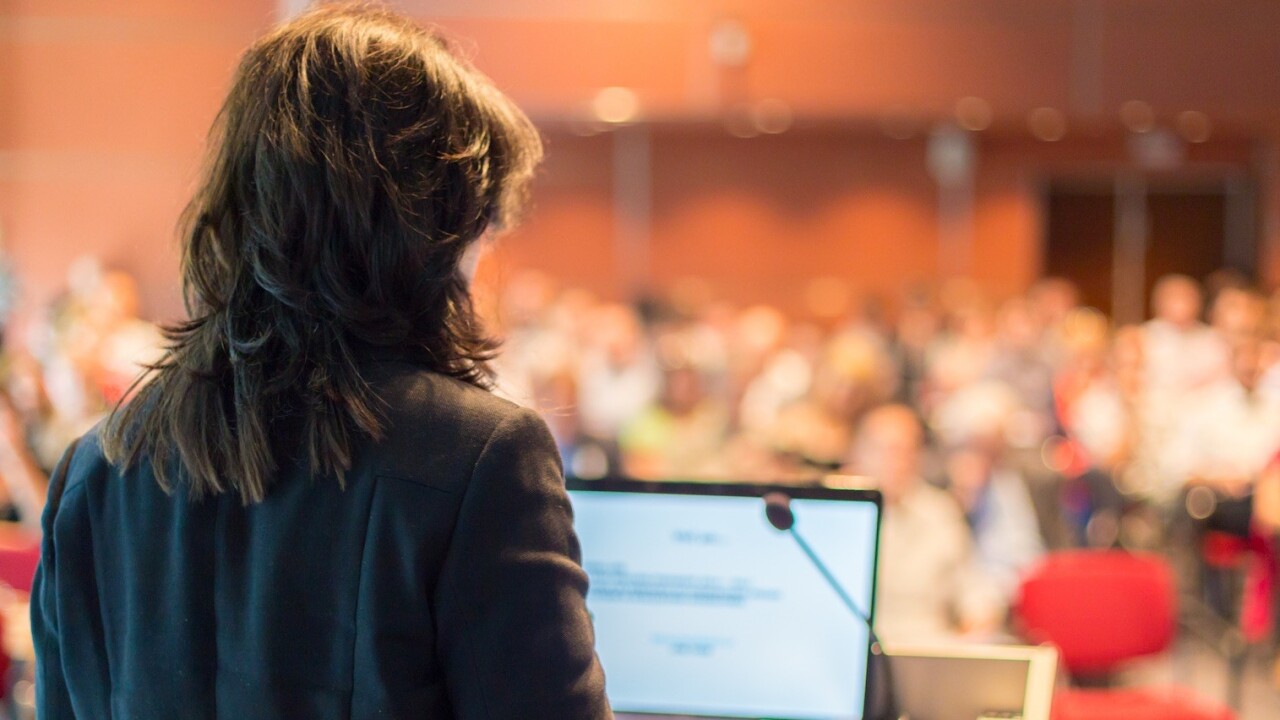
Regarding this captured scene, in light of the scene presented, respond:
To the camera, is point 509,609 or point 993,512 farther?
point 993,512

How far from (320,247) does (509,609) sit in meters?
0.32

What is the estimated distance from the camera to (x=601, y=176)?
10.3 meters

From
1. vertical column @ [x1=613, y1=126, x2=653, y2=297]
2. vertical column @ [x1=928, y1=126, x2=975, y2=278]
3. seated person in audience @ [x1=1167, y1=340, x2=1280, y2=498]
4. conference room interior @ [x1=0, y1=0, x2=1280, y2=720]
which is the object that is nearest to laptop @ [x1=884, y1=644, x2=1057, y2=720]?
conference room interior @ [x1=0, y1=0, x2=1280, y2=720]

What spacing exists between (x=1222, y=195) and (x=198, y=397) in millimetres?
11160

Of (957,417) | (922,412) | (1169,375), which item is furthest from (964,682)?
(1169,375)

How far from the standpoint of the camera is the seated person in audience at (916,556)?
334 cm

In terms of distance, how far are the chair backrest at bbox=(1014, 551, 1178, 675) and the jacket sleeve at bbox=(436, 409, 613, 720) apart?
9.05ft

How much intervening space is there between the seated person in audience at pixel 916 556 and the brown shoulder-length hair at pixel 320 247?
2484mm

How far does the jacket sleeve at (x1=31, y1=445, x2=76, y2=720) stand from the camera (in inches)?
38.7

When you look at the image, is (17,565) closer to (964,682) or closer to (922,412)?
(964,682)

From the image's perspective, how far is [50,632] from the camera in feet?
3.24

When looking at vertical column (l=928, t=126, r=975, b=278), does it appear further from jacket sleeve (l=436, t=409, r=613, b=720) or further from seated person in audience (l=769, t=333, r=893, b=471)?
jacket sleeve (l=436, t=409, r=613, b=720)

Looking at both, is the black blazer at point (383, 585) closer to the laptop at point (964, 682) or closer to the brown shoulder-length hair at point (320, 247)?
the brown shoulder-length hair at point (320, 247)

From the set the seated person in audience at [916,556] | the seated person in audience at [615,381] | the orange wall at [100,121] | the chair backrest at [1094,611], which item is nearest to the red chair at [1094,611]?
the chair backrest at [1094,611]
